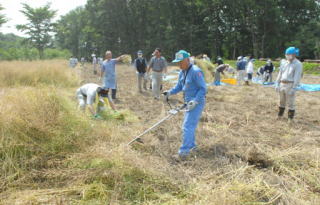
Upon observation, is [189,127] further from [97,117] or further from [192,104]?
[97,117]

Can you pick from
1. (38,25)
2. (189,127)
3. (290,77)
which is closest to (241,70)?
(290,77)

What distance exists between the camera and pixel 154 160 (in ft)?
10.5

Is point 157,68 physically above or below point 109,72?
above

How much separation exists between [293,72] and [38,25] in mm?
28287

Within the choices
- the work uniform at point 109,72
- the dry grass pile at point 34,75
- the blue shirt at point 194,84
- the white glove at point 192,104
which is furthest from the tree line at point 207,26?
the white glove at point 192,104

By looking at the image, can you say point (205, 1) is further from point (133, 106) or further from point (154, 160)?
point (154, 160)

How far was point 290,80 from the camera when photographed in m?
5.11

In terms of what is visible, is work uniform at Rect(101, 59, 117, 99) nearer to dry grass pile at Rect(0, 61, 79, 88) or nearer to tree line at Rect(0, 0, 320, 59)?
dry grass pile at Rect(0, 61, 79, 88)

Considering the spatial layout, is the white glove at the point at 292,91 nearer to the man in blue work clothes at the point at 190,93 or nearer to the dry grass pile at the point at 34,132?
the man in blue work clothes at the point at 190,93

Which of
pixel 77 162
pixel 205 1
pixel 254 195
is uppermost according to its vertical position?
pixel 205 1

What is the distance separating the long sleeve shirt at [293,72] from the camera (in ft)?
16.3

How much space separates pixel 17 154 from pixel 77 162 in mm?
707

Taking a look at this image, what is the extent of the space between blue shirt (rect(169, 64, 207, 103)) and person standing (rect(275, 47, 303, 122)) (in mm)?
2661

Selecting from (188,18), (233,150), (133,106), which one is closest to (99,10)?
(188,18)
